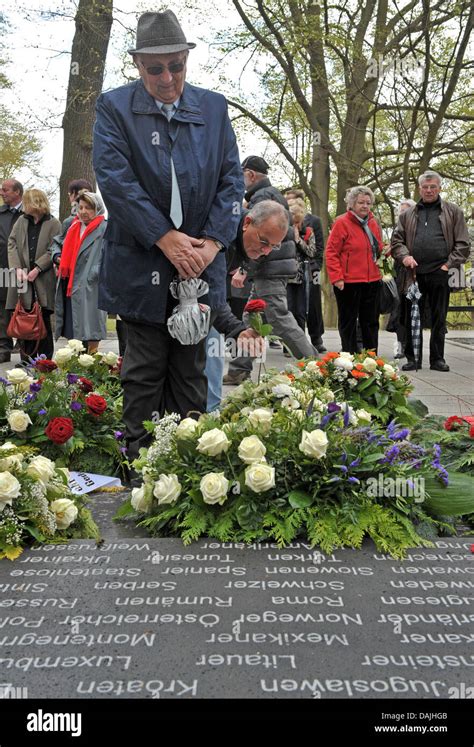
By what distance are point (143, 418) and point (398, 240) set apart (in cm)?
482

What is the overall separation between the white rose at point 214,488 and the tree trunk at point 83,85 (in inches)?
325

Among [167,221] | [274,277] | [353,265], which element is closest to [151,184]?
[167,221]

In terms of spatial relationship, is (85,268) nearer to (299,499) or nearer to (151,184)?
(151,184)

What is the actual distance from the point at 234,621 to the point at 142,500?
695 millimetres

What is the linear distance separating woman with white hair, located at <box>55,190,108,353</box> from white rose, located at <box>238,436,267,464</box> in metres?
3.41

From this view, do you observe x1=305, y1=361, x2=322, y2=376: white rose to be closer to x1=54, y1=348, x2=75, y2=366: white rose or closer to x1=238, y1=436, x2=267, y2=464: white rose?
x1=54, y1=348, x2=75, y2=366: white rose

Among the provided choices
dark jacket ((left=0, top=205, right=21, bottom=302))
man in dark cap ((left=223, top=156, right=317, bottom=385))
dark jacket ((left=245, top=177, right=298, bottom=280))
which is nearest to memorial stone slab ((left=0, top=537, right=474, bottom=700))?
man in dark cap ((left=223, top=156, right=317, bottom=385))

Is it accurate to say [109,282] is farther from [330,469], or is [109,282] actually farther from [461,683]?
[461,683]

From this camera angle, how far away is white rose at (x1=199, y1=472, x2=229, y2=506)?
2.26 meters

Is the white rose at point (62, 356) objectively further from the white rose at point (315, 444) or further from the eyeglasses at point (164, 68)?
the white rose at point (315, 444)

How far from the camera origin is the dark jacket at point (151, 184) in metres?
2.81

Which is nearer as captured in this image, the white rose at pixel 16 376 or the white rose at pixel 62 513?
the white rose at pixel 62 513

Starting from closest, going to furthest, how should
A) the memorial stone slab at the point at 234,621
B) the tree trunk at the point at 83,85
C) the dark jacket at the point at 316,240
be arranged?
1. the memorial stone slab at the point at 234,621
2. the dark jacket at the point at 316,240
3. the tree trunk at the point at 83,85

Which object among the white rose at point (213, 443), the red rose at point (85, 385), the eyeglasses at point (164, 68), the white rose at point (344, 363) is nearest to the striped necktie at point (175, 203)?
the eyeglasses at point (164, 68)
